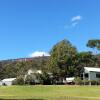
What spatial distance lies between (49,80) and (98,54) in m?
60.9

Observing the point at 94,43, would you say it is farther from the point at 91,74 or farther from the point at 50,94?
the point at 50,94

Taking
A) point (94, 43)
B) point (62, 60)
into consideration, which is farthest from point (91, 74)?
point (94, 43)

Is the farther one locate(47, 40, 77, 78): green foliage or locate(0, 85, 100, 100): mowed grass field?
locate(47, 40, 77, 78): green foliage

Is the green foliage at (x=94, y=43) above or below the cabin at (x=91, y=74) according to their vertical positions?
above

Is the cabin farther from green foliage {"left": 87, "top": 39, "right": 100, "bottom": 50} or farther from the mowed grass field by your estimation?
green foliage {"left": 87, "top": 39, "right": 100, "bottom": 50}

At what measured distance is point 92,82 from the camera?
7550 centimetres

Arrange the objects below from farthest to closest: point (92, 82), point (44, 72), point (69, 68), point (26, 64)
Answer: point (26, 64) < point (69, 68) < point (44, 72) < point (92, 82)

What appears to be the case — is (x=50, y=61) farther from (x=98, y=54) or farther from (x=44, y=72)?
(x=98, y=54)

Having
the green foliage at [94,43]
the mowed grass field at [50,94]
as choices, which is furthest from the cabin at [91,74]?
the green foliage at [94,43]

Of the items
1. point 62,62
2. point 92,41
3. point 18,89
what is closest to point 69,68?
point 62,62

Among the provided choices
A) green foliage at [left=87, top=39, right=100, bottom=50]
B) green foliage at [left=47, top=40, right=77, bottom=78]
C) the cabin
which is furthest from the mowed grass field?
green foliage at [left=87, top=39, right=100, bottom=50]

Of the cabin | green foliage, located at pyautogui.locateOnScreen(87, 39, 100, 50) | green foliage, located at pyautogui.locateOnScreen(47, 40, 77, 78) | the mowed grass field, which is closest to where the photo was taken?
the mowed grass field

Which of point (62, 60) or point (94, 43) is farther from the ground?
point (94, 43)

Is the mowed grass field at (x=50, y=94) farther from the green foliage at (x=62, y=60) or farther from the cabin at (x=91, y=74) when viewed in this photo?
the cabin at (x=91, y=74)
